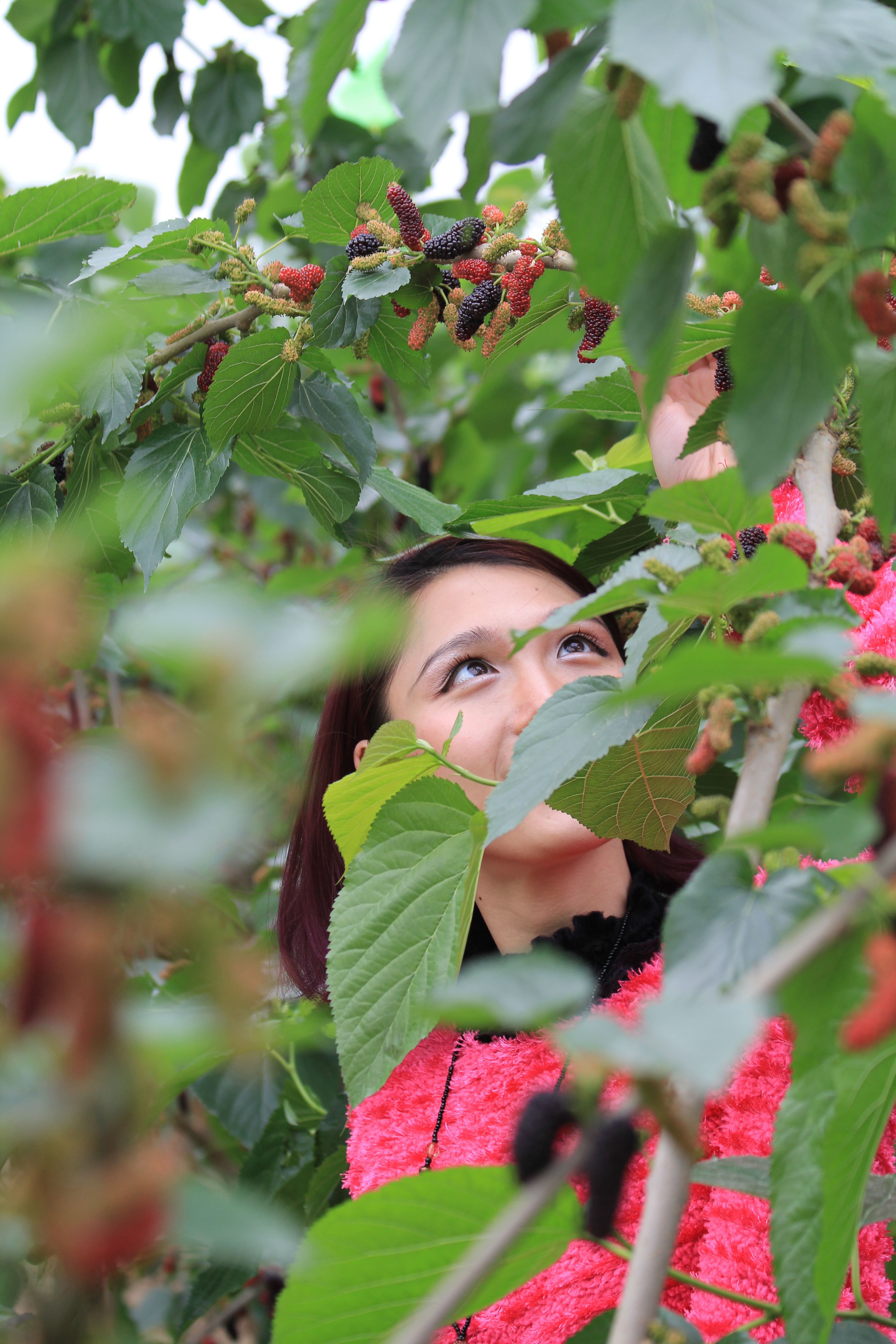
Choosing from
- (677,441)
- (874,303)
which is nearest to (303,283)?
(677,441)

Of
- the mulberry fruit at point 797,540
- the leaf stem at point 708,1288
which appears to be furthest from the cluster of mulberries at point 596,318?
the leaf stem at point 708,1288

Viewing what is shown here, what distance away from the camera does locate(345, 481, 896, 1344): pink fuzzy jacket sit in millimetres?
657

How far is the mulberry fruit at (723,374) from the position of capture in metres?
0.68

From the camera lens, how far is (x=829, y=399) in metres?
0.38

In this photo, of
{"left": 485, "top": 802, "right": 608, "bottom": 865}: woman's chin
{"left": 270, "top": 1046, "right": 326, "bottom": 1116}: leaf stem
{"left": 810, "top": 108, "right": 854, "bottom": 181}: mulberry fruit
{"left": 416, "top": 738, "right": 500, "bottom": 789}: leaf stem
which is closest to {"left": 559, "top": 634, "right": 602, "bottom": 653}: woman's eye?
{"left": 485, "top": 802, "right": 608, "bottom": 865}: woman's chin

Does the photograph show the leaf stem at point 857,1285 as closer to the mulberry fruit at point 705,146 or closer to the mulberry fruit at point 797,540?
the mulberry fruit at point 797,540

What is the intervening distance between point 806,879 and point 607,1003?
505mm

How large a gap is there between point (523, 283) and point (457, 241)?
0.20 ft

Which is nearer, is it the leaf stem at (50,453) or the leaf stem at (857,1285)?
the leaf stem at (857,1285)

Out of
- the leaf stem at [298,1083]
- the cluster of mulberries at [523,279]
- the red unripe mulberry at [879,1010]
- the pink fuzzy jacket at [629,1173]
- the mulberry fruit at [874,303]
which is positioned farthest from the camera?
the leaf stem at [298,1083]

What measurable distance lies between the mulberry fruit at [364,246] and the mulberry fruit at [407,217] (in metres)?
0.02

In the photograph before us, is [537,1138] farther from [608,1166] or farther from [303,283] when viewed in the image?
[303,283]

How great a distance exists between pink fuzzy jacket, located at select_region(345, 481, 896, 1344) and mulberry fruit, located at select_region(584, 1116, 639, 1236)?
0.97 ft

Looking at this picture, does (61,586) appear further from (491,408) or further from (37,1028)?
(491,408)
